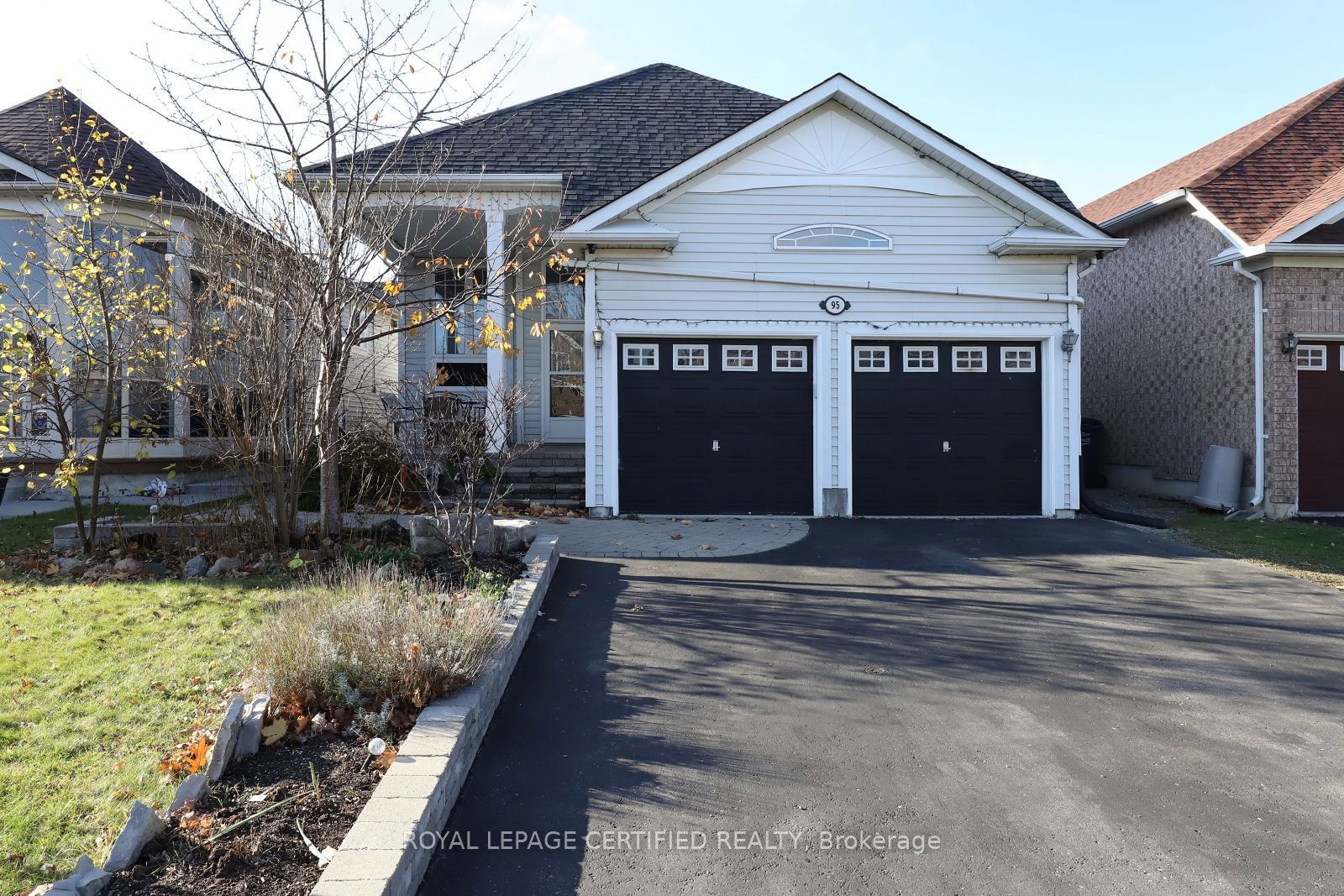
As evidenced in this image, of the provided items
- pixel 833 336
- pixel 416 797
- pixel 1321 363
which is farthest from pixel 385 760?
pixel 1321 363

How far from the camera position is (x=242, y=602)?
19.7 feet

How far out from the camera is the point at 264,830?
2.99m

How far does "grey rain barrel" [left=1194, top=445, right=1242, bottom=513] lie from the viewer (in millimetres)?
11656

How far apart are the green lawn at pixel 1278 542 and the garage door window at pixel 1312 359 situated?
221cm

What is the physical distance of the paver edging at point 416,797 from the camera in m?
2.64

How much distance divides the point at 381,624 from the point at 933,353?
29.6 ft

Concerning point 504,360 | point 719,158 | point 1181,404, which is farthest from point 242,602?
point 1181,404

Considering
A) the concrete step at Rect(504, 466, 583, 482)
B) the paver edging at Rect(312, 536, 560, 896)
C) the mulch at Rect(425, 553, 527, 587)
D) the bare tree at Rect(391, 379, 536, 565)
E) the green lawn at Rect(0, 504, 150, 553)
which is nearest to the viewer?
the paver edging at Rect(312, 536, 560, 896)

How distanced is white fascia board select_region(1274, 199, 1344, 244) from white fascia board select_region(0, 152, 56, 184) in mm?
16330

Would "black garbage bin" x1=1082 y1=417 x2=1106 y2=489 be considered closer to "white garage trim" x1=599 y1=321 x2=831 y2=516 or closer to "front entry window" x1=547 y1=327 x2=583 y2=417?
"white garage trim" x1=599 y1=321 x2=831 y2=516

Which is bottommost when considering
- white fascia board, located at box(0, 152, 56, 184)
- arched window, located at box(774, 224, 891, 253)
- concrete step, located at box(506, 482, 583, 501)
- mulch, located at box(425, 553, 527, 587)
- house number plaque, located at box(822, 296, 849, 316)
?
mulch, located at box(425, 553, 527, 587)

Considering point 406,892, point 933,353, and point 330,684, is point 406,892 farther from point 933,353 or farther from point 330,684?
point 933,353

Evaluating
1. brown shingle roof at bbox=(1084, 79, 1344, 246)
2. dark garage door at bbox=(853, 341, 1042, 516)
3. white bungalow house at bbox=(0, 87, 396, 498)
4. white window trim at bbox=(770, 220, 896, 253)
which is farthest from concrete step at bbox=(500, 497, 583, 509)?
brown shingle roof at bbox=(1084, 79, 1344, 246)

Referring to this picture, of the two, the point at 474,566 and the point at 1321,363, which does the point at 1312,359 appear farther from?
the point at 474,566
